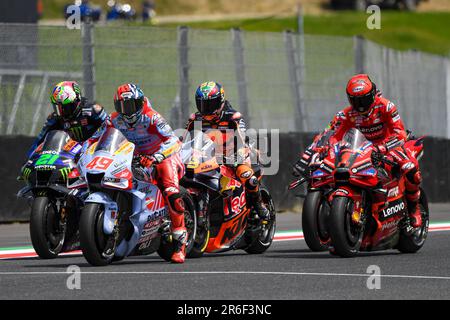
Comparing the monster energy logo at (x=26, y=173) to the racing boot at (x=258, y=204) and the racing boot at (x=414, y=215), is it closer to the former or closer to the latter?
the racing boot at (x=258, y=204)

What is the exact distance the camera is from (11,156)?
17.4 metres

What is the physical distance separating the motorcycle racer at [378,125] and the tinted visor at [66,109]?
2.32 meters

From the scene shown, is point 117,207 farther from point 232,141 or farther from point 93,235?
point 232,141

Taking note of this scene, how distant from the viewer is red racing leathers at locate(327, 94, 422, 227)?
42.4ft

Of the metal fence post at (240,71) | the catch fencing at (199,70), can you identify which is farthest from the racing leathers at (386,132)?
the metal fence post at (240,71)

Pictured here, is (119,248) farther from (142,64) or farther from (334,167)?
(142,64)

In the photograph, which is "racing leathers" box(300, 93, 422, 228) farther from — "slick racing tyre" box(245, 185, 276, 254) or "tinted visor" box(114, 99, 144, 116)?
"tinted visor" box(114, 99, 144, 116)

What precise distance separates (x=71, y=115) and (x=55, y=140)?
42 cm

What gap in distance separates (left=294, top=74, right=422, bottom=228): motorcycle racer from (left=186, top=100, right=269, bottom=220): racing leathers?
2.18 ft

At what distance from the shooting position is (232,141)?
533 inches

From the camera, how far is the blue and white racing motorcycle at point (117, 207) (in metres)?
11.1

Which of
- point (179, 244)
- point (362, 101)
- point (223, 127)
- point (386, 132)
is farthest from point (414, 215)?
point (179, 244)

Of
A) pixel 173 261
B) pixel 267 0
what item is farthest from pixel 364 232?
pixel 267 0

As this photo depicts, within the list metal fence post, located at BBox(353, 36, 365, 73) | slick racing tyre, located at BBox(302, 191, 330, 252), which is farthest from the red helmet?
metal fence post, located at BBox(353, 36, 365, 73)
